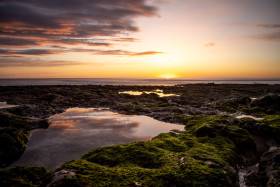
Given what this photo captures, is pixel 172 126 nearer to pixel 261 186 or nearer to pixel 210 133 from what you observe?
pixel 210 133

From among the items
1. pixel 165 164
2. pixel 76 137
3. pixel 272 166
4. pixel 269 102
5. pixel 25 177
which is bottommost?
pixel 76 137

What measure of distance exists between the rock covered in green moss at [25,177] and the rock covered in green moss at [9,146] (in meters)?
3.82

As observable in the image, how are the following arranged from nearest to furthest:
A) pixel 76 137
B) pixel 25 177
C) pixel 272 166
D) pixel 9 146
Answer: pixel 25 177, pixel 272 166, pixel 9 146, pixel 76 137

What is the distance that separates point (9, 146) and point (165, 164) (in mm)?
8180

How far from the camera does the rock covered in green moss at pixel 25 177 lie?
194 inches

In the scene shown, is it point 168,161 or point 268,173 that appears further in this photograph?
point 168,161

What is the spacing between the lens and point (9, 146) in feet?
29.3

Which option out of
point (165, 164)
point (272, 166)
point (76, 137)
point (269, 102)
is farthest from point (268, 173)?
point (269, 102)

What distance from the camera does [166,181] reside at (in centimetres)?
601

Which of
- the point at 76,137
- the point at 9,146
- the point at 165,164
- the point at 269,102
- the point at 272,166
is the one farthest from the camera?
the point at 269,102

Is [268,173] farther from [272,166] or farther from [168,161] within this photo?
[168,161]

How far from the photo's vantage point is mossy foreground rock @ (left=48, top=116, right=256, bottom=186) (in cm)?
592

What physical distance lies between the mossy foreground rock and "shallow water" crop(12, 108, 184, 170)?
2.20 meters

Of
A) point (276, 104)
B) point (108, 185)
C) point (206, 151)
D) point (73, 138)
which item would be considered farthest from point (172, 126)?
point (276, 104)
